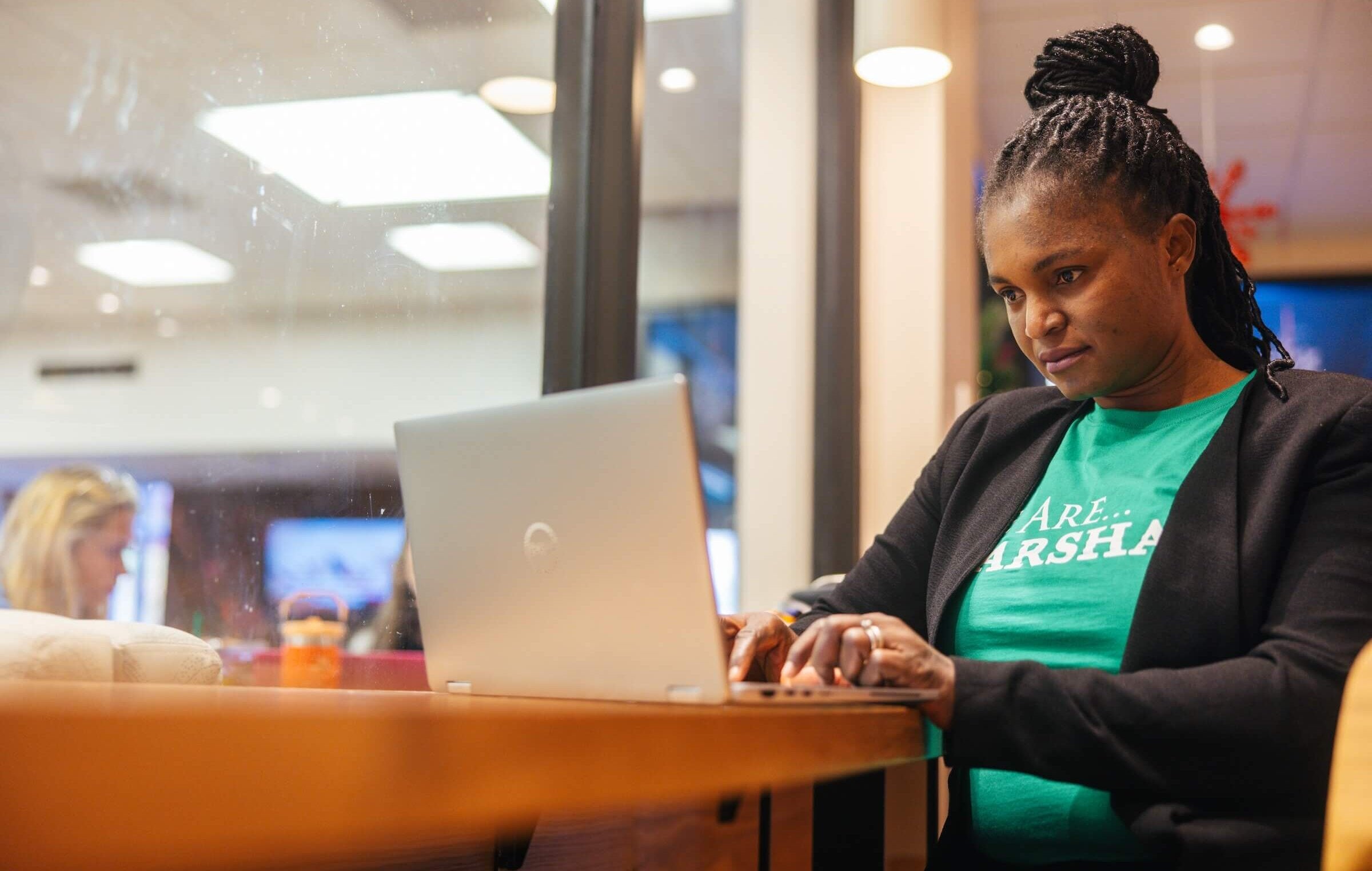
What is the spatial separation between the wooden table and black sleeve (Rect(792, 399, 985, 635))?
0.81 metres

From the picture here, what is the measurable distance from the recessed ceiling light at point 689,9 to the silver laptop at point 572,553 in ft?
9.99

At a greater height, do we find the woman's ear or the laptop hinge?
the woman's ear

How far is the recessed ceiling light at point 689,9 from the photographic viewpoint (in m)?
3.79

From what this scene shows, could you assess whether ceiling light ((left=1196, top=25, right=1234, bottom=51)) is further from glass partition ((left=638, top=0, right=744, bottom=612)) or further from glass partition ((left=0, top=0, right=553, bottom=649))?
glass partition ((left=0, top=0, right=553, bottom=649))

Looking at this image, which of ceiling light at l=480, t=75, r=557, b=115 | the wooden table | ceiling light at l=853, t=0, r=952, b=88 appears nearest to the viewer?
the wooden table

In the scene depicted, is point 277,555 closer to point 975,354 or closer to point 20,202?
point 20,202

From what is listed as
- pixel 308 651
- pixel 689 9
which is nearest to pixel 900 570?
pixel 308 651

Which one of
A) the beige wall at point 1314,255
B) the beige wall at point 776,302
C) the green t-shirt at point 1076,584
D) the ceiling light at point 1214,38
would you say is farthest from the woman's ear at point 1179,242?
the beige wall at point 1314,255

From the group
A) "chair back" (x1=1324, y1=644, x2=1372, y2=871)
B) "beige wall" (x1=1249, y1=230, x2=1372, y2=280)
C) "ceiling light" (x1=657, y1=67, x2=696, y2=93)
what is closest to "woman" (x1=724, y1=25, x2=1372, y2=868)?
"chair back" (x1=1324, y1=644, x2=1372, y2=871)

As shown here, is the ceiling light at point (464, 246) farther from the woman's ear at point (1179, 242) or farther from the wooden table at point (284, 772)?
the wooden table at point (284, 772)

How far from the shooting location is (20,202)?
3.90ft

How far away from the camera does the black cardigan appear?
92cm

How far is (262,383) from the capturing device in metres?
1.71

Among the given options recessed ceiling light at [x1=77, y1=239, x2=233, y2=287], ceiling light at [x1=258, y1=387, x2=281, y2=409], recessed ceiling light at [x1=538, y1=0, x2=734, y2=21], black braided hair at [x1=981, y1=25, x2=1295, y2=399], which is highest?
recessed ceiling light at [x1=538, y1=0, x2=734, y2=21]
